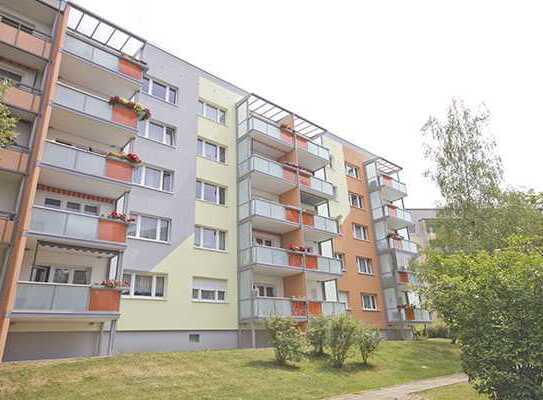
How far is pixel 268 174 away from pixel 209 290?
790 cm

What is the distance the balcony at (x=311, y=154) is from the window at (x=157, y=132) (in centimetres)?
Answer: 935

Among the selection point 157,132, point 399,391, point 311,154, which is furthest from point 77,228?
point 311,154

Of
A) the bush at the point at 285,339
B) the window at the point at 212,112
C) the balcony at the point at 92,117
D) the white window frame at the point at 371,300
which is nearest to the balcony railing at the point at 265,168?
the window at the point at 212,112

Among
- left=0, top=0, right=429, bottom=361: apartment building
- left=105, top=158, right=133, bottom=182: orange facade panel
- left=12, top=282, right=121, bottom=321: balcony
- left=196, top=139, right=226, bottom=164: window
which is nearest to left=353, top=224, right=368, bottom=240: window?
left=0, top=0, right=429, bottom=361: apartment building

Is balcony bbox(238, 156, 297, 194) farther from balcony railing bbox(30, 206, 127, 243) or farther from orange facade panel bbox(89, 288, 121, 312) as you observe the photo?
orange facade panel bbox(89, 288, 121, 312)

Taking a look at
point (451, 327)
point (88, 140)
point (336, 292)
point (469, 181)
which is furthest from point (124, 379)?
point (469, 181)

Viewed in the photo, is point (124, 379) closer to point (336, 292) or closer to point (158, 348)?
point (158, 348)

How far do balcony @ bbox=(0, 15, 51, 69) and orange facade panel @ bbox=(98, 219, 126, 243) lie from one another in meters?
7.75

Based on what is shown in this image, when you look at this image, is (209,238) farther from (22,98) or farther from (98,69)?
(22,98)

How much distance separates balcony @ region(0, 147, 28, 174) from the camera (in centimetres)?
1503

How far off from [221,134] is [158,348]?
1305 centimetres

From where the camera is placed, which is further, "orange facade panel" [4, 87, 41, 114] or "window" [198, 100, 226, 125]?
"window" [198, 100, 226, 125]

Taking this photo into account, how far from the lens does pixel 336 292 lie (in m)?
27.7

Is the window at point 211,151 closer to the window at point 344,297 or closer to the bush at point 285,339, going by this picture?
the bush at point 285,339
